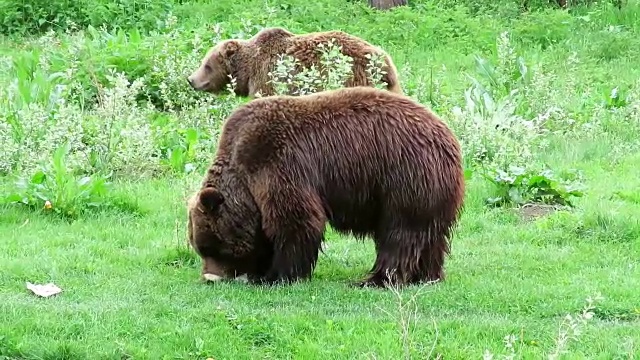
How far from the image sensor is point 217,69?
12414 mm

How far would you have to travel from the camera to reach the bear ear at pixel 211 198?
24.7 feet

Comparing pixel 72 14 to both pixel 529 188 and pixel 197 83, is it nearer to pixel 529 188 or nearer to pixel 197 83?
pixel 197 83

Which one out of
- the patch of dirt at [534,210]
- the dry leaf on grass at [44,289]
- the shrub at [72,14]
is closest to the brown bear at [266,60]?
the patch of dirt at [534,210]

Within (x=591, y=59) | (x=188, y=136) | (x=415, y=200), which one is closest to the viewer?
(x=415, y=200)

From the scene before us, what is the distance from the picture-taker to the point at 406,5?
20156 millimetres

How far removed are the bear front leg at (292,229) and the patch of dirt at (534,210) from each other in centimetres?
271

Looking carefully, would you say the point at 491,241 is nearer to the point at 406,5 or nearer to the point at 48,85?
the point at 48,85

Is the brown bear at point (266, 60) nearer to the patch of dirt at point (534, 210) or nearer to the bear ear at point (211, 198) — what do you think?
the patch of dirt at point (534, 210)

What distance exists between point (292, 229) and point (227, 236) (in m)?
0.52

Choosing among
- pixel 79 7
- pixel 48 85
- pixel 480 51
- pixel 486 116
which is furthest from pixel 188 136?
pixel 79 7

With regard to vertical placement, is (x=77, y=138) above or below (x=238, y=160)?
below

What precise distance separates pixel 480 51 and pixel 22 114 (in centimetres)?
917

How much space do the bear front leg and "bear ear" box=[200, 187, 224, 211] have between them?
35 centimetres

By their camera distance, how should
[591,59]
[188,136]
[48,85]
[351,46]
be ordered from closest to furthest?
[351,46] → [188,136] → [48,85] → [591,59]
